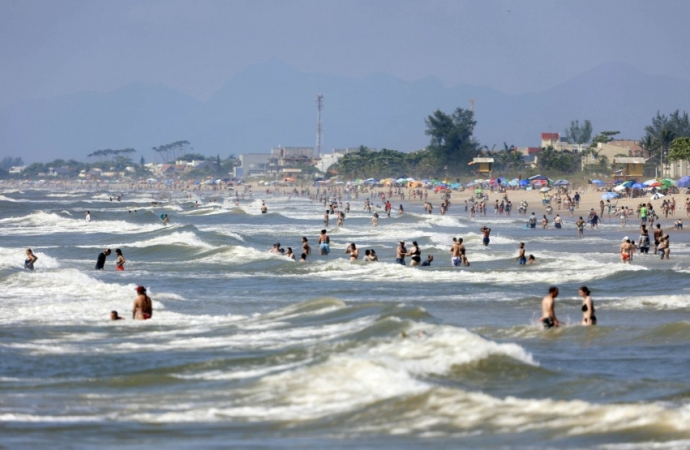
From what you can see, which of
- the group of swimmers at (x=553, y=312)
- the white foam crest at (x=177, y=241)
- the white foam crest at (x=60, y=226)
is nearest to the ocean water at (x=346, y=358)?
the group of swimmers at (x=553, y=312)

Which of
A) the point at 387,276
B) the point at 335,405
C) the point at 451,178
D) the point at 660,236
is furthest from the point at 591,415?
the point at 451,178

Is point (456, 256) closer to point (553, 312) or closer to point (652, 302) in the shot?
point (652, 302)

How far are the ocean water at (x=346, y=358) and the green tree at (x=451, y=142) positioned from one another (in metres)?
104

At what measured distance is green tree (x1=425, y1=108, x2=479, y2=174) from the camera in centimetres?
13438

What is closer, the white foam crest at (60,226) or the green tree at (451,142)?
the white foam crest at (60,226)

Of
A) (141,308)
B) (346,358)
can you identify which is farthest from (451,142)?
(346,358)

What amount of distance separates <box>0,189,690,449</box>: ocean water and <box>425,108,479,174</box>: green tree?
10362cm

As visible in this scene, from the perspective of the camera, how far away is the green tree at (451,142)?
13438 cm

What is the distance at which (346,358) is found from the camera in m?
13.7

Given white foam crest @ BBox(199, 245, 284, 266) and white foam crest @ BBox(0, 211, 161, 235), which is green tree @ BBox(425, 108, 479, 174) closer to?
white foam crest @ BBox(0, 211, 161, 235)

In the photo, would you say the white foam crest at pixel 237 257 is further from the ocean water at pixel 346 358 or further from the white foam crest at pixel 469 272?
the white foam crest at pixel 469 272

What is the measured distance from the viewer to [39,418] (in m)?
11.6

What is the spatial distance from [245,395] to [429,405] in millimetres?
2339

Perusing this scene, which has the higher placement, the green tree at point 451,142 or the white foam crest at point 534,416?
the green tree at point 451,142
